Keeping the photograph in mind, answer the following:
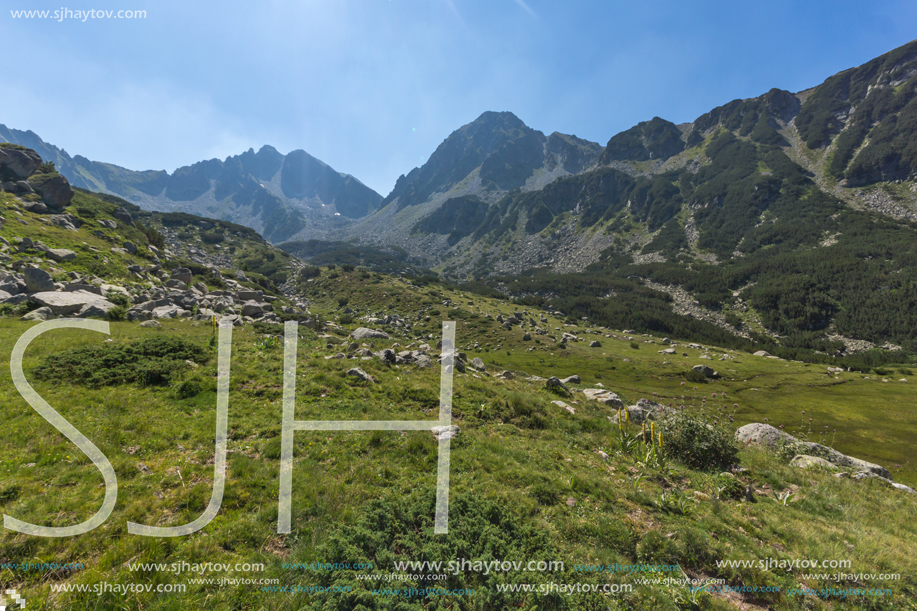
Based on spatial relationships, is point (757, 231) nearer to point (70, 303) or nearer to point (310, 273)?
point (310, 273)

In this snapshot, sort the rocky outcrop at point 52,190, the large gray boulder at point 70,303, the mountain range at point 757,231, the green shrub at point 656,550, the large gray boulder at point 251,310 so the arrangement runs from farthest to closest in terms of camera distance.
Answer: the mountain range at point 757,231
the rocky outcrop at point 52,190
the large gray boulder at point 251,310
the large gray boulder at point 70,303
the green shrub at point 656,550

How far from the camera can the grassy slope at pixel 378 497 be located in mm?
4992

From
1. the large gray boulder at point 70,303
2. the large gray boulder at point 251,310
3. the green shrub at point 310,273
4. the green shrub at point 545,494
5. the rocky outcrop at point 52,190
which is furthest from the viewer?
the green shrub at point 310,273

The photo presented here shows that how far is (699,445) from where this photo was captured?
10.5 metres

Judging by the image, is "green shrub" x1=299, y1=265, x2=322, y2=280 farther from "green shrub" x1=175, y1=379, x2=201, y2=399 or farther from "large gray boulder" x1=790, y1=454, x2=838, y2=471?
"large gray boulder" x1=790, y1=454, x2=838, y2=471

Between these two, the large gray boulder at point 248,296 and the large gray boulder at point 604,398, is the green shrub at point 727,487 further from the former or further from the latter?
the large gray boulder at point 248,296

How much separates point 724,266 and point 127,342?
13977 cm

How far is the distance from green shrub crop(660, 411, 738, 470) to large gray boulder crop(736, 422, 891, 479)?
2.88m

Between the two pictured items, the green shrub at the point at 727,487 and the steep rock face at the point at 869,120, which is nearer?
the green shrub at the point at 727,487

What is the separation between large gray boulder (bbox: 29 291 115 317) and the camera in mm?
18047

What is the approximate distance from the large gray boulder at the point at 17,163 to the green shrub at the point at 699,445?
70701 mm

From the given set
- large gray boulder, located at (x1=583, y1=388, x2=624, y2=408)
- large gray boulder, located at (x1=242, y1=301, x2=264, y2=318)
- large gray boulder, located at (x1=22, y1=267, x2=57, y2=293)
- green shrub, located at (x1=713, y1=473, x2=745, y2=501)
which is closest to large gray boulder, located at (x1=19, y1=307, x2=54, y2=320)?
large gray boulder, located at (x1=22, y1=267, x2=57, y2=293)

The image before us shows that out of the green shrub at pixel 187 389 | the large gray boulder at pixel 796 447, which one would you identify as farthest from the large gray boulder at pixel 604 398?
the green shrub at pixel 187 389

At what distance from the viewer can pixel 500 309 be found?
6328 centimetres
